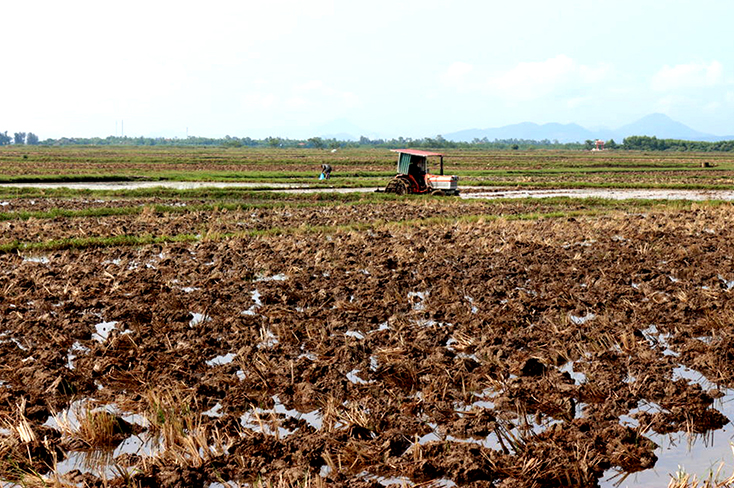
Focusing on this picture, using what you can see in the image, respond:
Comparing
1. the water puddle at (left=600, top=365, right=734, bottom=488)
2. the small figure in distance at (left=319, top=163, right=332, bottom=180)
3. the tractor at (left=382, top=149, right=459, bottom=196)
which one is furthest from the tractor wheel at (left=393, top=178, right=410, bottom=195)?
the water puddle at (left=600, top=365, right=734, bottom=488)

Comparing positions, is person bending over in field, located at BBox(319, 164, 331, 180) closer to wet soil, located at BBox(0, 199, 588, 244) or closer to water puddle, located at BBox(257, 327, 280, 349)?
wet soil, located at BBox(0, 199, 588, 244)

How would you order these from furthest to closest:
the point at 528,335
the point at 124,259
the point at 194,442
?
1. the point at 124,259
2. the point at 528,335
3. the point at 194,442

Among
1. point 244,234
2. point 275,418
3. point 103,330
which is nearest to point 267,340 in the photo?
point 103,330

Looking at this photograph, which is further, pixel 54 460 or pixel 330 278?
pixel 330 278

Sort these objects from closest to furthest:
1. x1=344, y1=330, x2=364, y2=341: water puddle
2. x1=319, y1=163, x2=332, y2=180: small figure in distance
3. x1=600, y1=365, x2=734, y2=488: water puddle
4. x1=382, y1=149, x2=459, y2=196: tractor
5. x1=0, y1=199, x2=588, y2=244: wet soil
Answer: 1. x1=600, y1=365, x2=734, y2=488: water puddle
2. x1=344, y1=330, x2=364, y2=341: water puddle
3. x1=0, y1=199, x2=588, y2=244: wet soil
4. x1=382, y1=149, x2=459, y2=196: tractor
5. x1=319, y1=163, x2=332, y2=180: small figure in distance

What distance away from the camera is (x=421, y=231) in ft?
56.7

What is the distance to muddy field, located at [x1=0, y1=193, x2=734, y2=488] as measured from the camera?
4.92m

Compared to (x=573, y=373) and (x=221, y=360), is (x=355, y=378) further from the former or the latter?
(x=573, y=373)

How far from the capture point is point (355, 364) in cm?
709

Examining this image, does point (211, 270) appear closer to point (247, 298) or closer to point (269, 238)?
point (247, 298)

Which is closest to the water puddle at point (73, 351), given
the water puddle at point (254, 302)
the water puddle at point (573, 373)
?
the water puddle at point (254, 302)

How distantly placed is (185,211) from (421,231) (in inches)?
309

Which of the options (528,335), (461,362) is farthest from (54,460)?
(528,335)

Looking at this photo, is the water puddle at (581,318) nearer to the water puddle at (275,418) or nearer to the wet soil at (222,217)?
the water puddle at (275,418)
